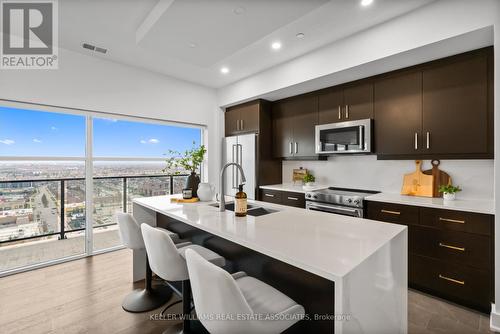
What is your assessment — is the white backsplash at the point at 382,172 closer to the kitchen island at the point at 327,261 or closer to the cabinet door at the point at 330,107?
the cabinet door at the point at 330,107

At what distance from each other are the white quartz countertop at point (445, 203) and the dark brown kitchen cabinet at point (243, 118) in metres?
2.16

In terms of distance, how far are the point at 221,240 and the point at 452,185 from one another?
2.57 meters

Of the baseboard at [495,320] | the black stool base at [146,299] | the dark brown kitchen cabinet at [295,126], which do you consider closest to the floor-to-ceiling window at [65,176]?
the black stool base at [146,299]

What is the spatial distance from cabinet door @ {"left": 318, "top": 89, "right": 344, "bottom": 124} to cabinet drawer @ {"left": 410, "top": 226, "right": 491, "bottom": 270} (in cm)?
164

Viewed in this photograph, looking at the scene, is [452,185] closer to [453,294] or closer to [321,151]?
[453,294]

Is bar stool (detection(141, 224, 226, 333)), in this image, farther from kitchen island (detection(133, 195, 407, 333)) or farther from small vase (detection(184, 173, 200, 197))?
small vase (detection(184, 173, 200, 197))

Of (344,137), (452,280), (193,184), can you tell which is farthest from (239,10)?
(452,280)

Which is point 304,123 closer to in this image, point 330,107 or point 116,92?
point 330,107

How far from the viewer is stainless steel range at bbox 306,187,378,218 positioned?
2768mm

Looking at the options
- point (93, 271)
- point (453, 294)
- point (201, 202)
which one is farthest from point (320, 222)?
point (93, 271)

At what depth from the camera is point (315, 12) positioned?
2.28m

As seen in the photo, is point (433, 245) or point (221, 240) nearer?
point (221, 240)

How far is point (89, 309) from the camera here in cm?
214

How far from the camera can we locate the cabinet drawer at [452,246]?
2.05 metres
